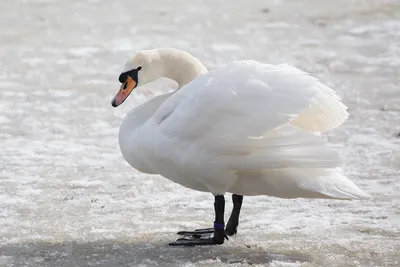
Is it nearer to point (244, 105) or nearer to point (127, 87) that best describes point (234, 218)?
point (244, 105)

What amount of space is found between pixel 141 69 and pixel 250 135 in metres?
0.98

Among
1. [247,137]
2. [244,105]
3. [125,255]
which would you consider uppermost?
[244,105]

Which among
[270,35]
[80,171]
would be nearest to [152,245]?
[80,171]

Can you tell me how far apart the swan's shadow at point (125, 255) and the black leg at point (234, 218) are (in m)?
0.16

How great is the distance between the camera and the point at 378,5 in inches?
412

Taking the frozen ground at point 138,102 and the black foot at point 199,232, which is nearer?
the frozen ground at point 138,102

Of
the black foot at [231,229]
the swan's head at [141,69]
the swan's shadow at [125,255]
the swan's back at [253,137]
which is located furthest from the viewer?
the swan's head at [141,69]

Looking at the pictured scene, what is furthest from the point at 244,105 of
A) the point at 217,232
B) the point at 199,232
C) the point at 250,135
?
the point at 199,232

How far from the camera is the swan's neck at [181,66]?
5281mm

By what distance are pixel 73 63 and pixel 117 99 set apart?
11.4ft

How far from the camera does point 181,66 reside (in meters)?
5.29

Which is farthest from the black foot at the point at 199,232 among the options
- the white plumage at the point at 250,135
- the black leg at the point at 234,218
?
the white plumage at the point at 250,135

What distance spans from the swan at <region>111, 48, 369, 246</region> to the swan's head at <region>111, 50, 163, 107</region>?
0.40 meters

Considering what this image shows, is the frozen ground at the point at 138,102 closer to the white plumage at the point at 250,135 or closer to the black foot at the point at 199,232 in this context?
the black foot at the point at 199,232
